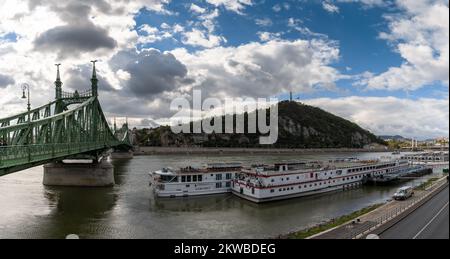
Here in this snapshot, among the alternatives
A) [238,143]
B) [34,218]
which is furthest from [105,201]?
[238,143]

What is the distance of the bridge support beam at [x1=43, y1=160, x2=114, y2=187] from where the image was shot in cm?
4853

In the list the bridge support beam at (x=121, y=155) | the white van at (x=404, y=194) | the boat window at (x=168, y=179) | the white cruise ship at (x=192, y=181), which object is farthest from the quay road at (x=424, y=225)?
the bridge support beam at (x=121, y=155)

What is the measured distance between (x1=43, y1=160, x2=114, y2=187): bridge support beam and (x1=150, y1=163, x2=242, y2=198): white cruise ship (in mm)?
9088

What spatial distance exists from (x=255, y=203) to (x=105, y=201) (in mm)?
15244

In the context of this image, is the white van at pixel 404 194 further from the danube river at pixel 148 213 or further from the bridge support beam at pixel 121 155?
the bridge support beam at pixel 121 155

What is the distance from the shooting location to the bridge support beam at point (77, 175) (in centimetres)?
4853

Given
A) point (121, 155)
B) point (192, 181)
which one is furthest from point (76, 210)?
point (121, 155)

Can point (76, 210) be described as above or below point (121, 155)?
below

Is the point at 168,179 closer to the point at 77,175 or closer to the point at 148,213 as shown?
the point at 148,213

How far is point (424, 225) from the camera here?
73.0 ft

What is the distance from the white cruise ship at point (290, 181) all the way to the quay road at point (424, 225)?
14.4 m

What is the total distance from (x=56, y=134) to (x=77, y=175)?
979cm
